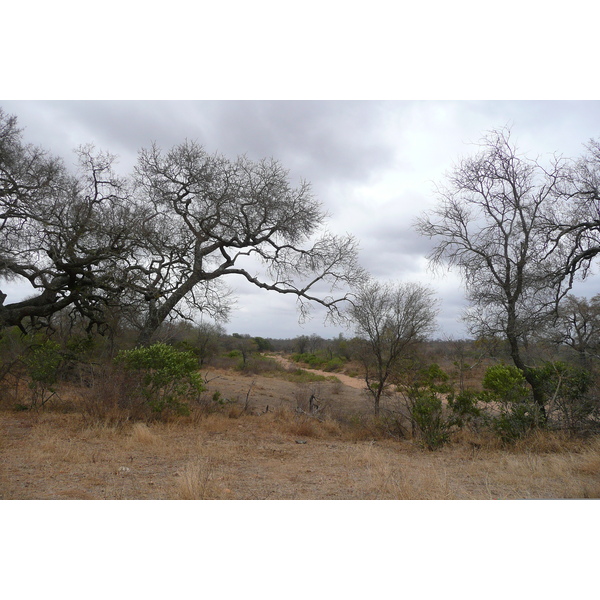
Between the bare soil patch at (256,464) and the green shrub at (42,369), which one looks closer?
the bare soil patch at (256,464)

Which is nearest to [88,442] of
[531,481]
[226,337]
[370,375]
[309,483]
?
[309,483]

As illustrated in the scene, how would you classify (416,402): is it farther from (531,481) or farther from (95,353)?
(95,353)

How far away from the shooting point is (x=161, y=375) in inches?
394

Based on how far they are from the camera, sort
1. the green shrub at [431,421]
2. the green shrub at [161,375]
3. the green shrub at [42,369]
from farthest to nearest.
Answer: the green shrub at [42,369], the green shrub at [161,375], the green shrub at [431,421]

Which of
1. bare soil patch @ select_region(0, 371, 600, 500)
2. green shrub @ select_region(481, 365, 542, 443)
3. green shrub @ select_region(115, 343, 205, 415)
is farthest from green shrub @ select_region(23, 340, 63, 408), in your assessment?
green shrub @ select_region(481, 365, 542, 443)

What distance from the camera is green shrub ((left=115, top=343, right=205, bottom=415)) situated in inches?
394

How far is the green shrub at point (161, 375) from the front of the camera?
10.0 metres

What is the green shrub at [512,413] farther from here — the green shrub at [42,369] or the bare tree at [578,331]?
the green shrub at [42,369]

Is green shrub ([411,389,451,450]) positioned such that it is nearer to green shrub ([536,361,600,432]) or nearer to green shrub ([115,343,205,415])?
green shrub ([536,361,600,432])

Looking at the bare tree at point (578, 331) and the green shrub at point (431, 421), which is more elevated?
the bare tree at point (578, 331)

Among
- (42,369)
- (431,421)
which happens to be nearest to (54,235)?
(42,369)

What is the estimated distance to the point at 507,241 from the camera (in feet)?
36.7

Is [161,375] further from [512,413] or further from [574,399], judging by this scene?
[574,399]

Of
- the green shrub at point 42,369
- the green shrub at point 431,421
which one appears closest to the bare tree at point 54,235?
the green shrub at point 42,369
